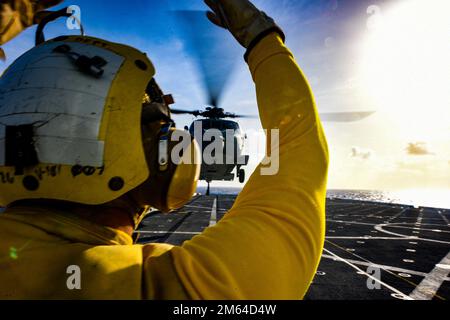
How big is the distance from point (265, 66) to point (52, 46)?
3.61ft

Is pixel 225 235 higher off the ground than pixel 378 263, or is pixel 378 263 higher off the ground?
pixel 225 235

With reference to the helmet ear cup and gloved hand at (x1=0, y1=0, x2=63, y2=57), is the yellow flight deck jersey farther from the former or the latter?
gloved hand at (x1=0, y1=0, x2=63, y2=57)

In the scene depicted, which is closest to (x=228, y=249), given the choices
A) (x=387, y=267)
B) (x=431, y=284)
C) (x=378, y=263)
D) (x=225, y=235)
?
(x=225, y=235)

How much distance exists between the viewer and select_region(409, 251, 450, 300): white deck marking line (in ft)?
23.2

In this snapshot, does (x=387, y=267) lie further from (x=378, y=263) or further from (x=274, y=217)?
(x=274, y=217)

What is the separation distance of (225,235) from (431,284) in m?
10.5

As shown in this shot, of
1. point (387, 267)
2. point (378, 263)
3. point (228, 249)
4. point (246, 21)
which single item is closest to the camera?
point (228, 249)

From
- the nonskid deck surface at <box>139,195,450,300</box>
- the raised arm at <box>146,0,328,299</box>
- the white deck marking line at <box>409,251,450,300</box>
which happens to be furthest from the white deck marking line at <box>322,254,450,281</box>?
the raised arm at <box>146,0,328,299</box>

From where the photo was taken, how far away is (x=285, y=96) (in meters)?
1.03

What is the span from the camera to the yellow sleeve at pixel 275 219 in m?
0.81

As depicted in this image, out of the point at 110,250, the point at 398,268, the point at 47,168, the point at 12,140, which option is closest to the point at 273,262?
the point at 110,250

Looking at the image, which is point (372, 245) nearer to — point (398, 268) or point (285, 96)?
point (398, 268)

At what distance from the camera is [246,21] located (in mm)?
1184

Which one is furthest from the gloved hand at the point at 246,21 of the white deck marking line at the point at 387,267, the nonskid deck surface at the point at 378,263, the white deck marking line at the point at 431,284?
the white deck marking line at the point at 387,267
